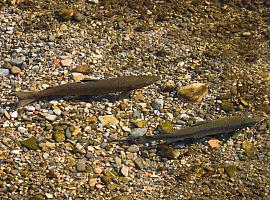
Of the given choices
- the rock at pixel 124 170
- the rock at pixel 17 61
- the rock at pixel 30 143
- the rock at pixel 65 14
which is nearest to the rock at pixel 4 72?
the rock at pixel 17 61

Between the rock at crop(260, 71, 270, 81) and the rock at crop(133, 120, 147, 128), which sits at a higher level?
the rock at crop(260, 71, 270, 81)

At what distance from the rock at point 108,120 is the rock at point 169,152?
0.89 meters

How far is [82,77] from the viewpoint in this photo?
927cm

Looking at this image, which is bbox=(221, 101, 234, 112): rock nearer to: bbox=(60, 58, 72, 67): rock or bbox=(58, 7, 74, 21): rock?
bbox=(60, 58, 72, 67): rock

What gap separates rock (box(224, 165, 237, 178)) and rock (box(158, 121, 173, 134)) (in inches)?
40.7

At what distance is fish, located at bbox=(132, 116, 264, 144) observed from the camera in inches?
329

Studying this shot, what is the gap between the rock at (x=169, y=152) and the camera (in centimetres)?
833

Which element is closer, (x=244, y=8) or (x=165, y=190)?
(x=165, y=190)

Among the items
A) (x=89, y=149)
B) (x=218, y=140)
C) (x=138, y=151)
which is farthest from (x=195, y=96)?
(x=89, y=149)

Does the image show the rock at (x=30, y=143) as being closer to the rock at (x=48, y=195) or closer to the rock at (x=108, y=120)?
the rock at (x=48, y=195)

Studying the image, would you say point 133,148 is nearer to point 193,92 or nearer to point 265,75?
point 193,92

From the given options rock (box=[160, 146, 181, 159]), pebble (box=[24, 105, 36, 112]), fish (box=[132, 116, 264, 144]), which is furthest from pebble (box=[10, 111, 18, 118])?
rock (box=[160, 146, 181, 159])

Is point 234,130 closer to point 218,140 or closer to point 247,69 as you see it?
point 218,140

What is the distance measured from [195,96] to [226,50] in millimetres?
1406
